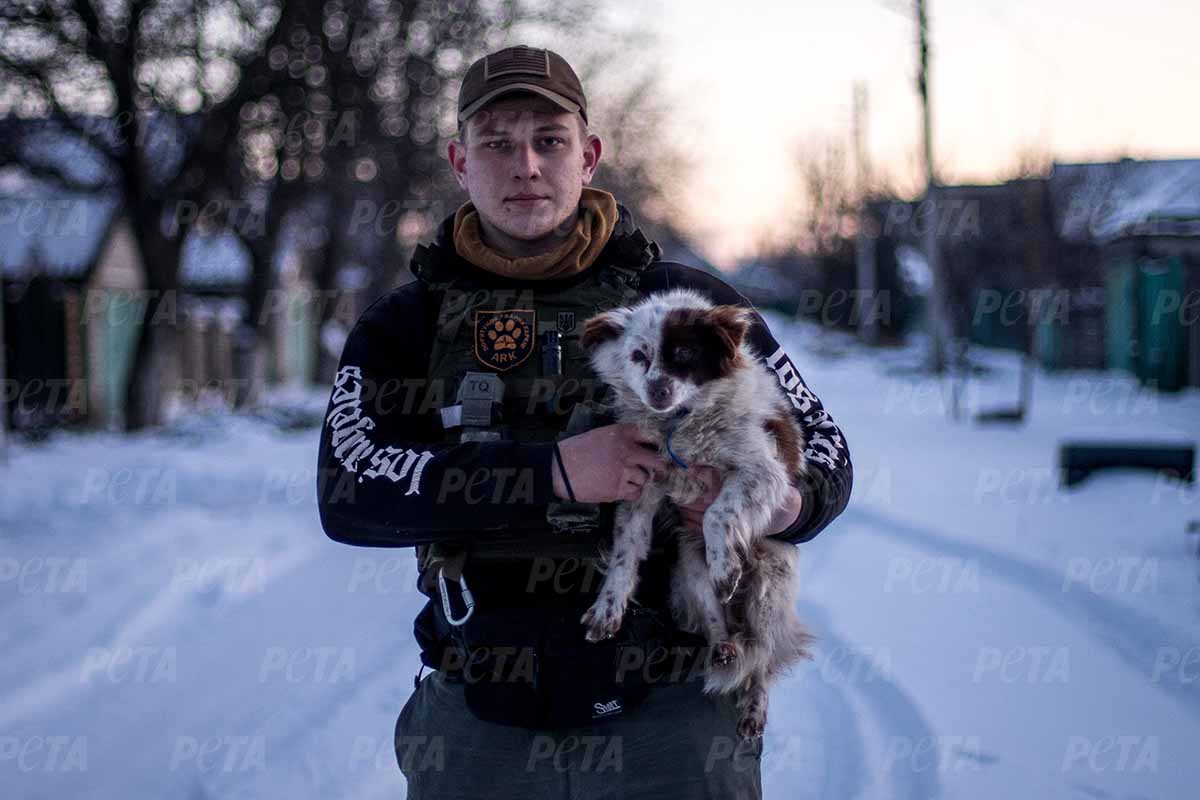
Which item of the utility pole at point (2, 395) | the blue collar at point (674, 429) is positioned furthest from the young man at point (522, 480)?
the utility pole at point (2, 395)

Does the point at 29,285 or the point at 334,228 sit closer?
the point at 29,285

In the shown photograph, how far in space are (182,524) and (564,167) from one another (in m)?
8.54

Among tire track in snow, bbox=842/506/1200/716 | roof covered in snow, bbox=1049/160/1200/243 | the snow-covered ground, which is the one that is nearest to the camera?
the snow-covered ground

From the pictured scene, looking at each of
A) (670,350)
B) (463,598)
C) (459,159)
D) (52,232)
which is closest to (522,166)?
(459,159)

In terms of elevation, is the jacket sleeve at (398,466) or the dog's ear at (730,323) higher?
the dog's ear at (730,323)

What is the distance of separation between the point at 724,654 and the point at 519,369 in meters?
1.03

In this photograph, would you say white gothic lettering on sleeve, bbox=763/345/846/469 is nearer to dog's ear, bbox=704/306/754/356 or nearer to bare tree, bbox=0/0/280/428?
dog's ear, bbox=704/306/754/356

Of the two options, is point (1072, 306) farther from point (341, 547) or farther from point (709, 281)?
point (709, 281)

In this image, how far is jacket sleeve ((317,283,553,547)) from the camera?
234 centimetres

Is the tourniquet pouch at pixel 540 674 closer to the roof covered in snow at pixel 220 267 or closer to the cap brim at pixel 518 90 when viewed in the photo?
the cap brim at pixel 518 90

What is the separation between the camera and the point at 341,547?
9.38 metres

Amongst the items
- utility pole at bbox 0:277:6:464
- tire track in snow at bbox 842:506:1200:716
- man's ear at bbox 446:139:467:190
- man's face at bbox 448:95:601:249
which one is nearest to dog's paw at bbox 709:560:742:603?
man's face at bbox 448:95:601:249

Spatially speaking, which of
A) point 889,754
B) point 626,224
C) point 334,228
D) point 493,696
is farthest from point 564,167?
point 334,228

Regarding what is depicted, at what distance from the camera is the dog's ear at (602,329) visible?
2.74 m
